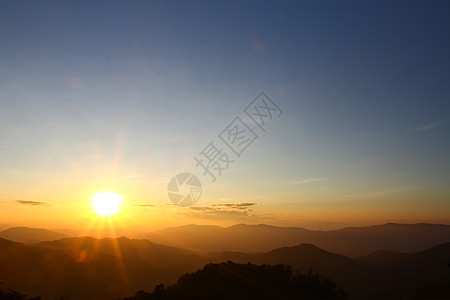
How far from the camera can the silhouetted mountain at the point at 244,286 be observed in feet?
95.2

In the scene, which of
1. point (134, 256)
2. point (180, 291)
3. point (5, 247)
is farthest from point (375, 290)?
point (134, 256)

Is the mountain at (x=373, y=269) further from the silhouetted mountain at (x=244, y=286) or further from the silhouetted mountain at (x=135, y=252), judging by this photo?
the silhouetted mountain at (x=135, y=252)

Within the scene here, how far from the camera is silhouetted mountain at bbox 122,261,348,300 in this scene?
2902cm

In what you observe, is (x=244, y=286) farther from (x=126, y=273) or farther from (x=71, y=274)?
(x=126, y=273)

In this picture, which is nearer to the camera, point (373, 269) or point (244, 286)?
point (244, 286)

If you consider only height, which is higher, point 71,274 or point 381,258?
point 71,274

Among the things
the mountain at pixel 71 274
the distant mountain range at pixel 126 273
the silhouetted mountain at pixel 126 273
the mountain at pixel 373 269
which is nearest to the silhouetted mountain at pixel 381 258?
the silhouetted mountain at pixel 126 273

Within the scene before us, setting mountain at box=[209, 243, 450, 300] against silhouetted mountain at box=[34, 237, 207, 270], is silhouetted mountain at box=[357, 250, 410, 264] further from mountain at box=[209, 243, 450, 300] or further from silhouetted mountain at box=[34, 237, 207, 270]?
silhouetted mountain at box=[34, 237, 207, 270]

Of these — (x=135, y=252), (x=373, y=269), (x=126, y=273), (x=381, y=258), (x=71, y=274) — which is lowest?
(x=381, y=258)

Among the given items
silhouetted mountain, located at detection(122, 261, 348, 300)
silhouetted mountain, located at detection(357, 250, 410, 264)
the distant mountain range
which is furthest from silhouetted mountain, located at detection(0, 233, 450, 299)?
silhouetted mountain, located at detection(122, 261, 348, 300)

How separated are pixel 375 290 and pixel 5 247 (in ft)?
343

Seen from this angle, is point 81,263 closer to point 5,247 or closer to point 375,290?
point 5,247

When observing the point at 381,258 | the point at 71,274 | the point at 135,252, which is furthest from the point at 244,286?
the point at 135,252

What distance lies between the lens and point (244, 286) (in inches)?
1264
